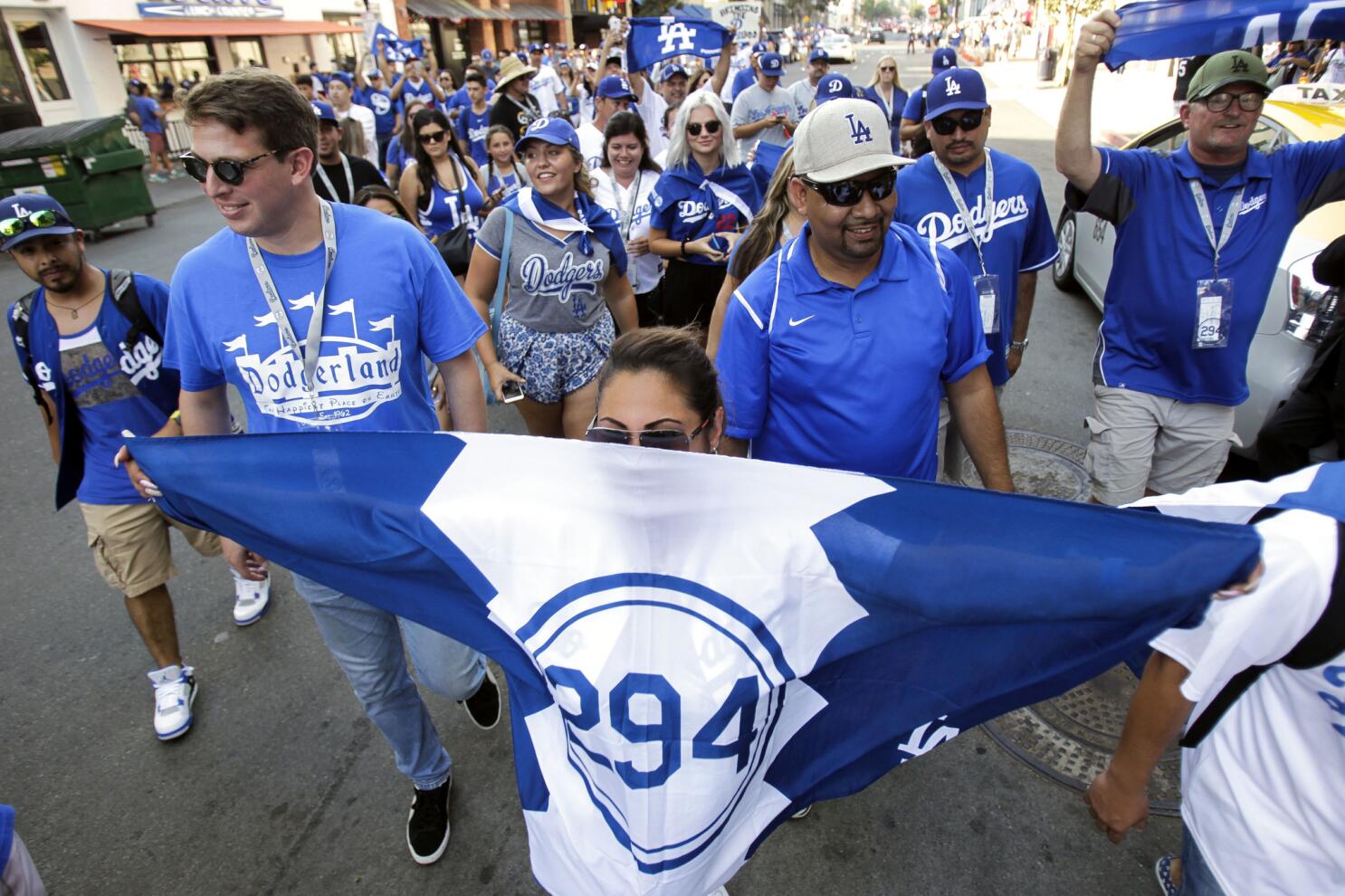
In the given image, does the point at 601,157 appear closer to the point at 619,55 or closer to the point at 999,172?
the point at 999,172

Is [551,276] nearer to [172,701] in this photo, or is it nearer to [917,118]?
[172,701]

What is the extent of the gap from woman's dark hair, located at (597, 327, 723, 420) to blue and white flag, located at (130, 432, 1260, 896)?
0.26 meters

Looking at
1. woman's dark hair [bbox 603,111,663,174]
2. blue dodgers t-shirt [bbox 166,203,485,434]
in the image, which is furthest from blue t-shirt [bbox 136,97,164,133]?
blue dodgers t-shirt [bbox 166,203,485,434]

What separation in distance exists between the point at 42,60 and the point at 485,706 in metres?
24.3

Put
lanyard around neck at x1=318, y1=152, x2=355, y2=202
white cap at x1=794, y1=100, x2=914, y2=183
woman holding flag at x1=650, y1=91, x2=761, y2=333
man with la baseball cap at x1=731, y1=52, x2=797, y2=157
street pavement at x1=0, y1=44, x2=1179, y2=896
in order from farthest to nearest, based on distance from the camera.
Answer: man with la baseball cap at x1=731, y1=52, x2=797, y2=157, lanyard around neck at x1=318, y1=152, x2=355, y2=202, woman holding flag at x1=650, y1=91, x2=761, y2=333, street pavement at x1=0, y1=44, x2=1179, y2=896, white cap at x1=794, y1=100, x2=914, y2=183

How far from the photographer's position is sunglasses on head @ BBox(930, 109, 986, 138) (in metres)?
3.31

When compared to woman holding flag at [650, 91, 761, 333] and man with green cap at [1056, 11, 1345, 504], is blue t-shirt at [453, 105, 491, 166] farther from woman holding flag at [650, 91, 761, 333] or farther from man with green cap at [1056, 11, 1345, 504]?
man with green cap at [1056, 11, 1345, 504]

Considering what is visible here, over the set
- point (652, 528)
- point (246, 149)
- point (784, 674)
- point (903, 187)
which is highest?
point (246, 149)

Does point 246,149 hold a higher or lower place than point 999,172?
higher

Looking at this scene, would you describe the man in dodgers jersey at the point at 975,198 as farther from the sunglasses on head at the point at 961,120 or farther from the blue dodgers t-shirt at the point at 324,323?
the blue dodgers t-shirt at the point at 324,323

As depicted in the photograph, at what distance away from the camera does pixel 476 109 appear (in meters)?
10.6

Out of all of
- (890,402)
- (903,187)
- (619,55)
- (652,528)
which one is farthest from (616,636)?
(619,55)

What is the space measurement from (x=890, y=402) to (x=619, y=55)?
10.9m

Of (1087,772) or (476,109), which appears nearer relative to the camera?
(1087,772)
